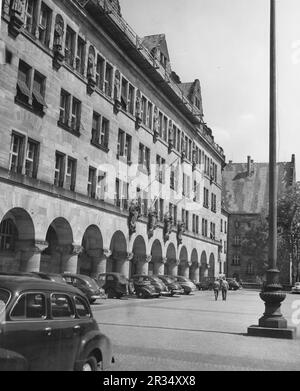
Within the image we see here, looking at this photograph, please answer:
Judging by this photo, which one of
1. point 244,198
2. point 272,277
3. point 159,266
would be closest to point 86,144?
point 159,266

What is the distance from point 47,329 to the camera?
6.57 meters

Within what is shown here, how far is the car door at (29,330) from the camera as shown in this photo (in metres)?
5.95

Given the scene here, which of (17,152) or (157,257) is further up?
(17,152)

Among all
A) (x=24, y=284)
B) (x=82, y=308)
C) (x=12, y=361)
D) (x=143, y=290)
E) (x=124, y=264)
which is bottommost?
(x=143, y=290)

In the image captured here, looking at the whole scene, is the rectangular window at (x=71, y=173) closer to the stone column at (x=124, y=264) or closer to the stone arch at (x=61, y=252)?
the stone arch at (x=61, y=252)

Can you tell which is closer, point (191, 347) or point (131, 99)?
point (191, 347)

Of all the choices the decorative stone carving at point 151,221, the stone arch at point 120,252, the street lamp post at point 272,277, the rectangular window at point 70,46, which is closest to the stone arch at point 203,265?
the decorative stone carving at point 151,221

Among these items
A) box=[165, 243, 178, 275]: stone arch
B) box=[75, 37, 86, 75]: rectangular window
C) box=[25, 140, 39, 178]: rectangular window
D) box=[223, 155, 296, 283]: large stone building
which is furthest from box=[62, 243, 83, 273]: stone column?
box=[223, 155, 296, 283]: large stone building

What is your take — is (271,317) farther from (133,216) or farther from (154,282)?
(133,216)

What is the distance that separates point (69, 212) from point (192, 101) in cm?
3416

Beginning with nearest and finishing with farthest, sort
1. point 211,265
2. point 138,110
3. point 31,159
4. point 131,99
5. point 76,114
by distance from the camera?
1. point 31,159
2. point 76,114
3. point 131,99
4. point 138,110
5. point 211,265

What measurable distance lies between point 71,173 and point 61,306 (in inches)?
951

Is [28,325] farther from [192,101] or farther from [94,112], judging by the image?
[192,101]
